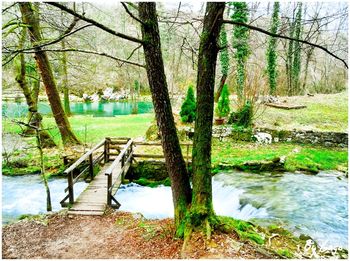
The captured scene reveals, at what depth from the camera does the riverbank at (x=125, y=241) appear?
436 cm

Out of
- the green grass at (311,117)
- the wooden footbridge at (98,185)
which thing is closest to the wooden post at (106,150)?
the wooden footbridge at (98,185)

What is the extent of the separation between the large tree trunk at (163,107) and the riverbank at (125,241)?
2.07 feet

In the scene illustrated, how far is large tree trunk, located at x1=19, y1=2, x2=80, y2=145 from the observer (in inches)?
409

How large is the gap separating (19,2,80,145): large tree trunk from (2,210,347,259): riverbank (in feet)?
15.7

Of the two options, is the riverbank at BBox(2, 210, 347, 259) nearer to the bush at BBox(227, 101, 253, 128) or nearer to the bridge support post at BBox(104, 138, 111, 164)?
the bridge support post at BBox(104, 138, 111, 164)

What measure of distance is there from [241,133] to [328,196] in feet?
19.5

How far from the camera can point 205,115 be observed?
4.49 meters

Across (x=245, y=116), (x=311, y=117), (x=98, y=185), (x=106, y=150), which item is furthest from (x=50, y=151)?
(x=311, y=117)

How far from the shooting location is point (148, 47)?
434 cm

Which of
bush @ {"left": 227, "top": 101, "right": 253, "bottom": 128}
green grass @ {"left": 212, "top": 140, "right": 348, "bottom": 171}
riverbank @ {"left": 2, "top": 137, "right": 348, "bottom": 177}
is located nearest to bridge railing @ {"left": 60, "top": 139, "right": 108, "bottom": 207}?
riverbank @ {"left": 2, "top": 137, "right": 348, "bottom": 177}

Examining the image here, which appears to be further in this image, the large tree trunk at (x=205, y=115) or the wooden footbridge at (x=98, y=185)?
the wooden footbridge at (x=98, y=185)

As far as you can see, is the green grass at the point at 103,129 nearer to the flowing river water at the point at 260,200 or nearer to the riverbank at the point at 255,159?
the riverbank at the point at 255,159

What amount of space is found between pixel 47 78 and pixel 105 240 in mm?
7865

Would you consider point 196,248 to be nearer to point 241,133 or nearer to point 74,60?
point 241,133
